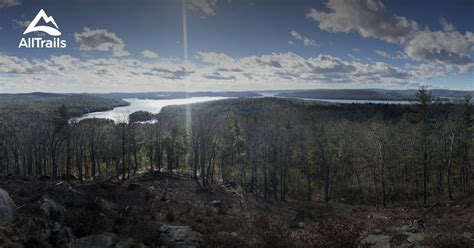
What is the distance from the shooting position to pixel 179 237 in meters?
17.1

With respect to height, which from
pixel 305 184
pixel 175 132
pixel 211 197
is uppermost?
pixel 175 132

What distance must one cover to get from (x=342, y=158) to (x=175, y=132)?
38.2 meters

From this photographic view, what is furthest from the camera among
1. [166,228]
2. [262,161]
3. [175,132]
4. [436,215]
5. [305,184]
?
[175,132]

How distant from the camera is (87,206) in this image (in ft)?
65.9

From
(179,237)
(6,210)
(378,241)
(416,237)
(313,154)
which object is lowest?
(313,154)

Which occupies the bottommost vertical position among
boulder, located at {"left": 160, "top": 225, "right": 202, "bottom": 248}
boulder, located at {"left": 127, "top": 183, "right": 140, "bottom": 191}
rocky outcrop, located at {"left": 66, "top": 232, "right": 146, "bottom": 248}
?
boulder, located at {"left": 127, "top": 183, "right": 140, "bottom": 191}

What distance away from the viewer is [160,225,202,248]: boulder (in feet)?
53.2

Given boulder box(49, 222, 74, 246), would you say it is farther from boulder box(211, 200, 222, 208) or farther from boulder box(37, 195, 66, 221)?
boulder box(211, 200, 222, 208)

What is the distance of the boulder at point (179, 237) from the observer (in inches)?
639

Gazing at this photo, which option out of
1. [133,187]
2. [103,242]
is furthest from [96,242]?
[133,187]

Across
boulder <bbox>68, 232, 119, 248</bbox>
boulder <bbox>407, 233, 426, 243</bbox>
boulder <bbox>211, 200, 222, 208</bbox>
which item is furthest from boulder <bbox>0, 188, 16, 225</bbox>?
boulder <bbox>211, 200, 222, 208</bbox>

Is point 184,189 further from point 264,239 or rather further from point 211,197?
point 264,239

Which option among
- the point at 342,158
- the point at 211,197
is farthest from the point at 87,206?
the point at 342,158

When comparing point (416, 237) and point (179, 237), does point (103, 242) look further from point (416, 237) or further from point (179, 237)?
point (416, 237)
